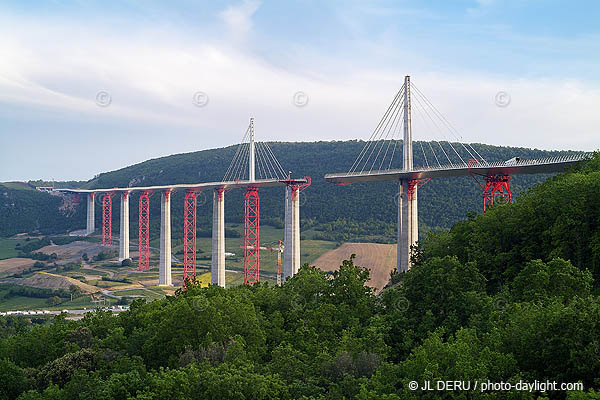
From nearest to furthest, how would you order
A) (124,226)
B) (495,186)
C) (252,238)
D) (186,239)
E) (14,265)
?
(495,186), (252,238), (186,239), (14,265), (124,226)

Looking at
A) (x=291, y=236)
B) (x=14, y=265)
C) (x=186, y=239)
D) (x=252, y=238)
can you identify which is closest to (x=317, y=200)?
(x=186, y=239)

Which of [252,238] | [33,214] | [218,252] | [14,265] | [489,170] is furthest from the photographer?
[33,214]

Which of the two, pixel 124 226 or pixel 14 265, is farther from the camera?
pixel 124 226

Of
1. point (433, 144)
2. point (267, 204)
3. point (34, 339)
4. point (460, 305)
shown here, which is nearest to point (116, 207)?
point (267, 204)

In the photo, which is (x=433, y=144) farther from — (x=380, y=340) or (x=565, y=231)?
(x=380, y=340)

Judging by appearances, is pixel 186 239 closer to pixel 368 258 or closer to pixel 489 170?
pixel 368 258

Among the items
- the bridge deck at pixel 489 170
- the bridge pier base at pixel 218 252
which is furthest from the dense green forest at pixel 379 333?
the bridge pier base at pixel 218 252

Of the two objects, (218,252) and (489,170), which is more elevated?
(489,170)

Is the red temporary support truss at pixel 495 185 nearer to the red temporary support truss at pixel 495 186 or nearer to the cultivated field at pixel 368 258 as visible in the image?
the red temporary support truss at pixel 495 186
